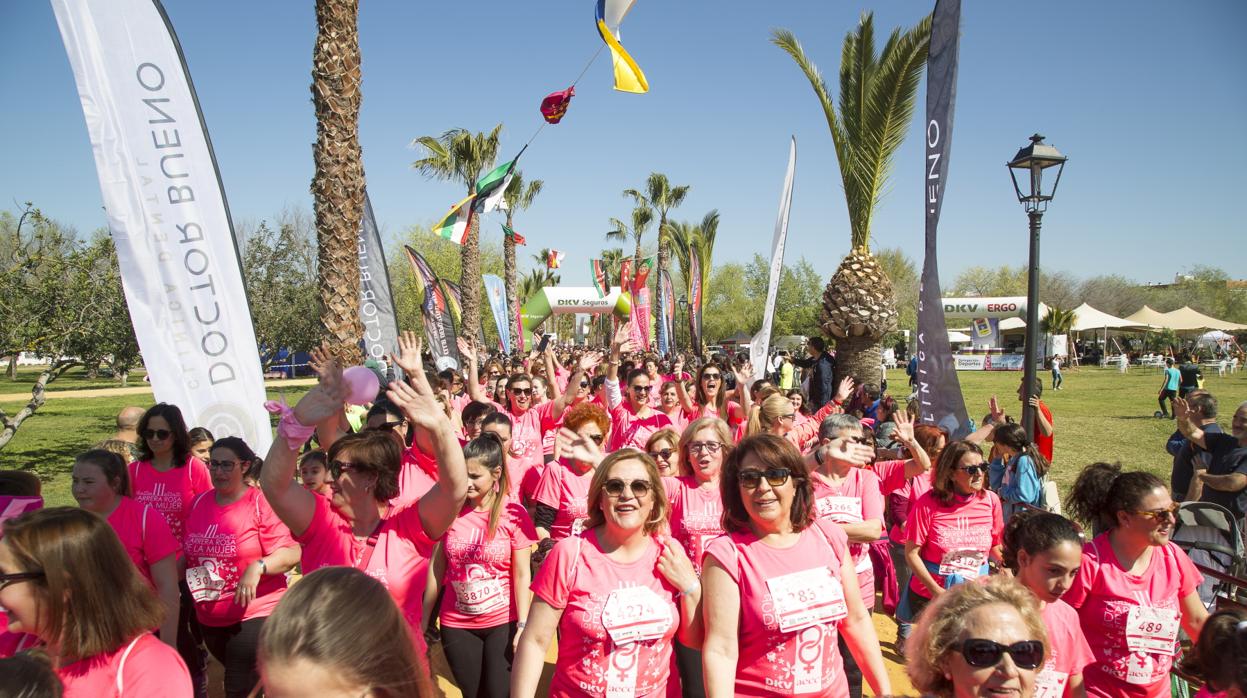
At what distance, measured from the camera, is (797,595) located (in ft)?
9.30

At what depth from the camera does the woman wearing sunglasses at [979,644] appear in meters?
2.15

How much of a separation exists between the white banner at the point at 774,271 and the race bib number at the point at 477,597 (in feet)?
22.3

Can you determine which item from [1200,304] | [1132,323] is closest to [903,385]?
[1132,323]

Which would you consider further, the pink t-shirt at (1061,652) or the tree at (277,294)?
the tree at (277,294)

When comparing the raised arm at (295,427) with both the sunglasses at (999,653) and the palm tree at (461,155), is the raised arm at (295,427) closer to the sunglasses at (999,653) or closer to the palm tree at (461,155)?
the sunglasses at (999,653)

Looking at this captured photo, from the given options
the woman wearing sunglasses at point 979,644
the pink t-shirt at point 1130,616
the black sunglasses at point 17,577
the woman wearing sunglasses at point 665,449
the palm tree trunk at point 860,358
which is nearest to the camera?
the woman wearing sunglasses at point 979,644

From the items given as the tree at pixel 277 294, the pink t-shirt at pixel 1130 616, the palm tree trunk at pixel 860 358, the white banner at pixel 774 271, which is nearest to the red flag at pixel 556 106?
the white banner at pixel 774 271

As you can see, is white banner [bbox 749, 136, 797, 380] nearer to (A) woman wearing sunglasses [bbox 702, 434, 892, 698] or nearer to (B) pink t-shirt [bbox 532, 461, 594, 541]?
(B) pink t-shirt [bbox 532, 461, 594, 541]

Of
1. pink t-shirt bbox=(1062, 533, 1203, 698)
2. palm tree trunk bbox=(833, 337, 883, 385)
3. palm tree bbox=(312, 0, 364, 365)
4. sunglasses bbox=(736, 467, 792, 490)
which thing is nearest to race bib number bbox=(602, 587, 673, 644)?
sunglasses bbox=(736, 467, 792, 490)

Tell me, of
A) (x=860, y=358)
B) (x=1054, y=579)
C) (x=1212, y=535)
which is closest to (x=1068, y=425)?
(x=860, y=358)

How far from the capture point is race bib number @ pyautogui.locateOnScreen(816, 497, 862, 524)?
14.3 ft

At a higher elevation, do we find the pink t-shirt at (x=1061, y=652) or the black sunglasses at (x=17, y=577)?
the black sunglasses at (x=17, y=577)

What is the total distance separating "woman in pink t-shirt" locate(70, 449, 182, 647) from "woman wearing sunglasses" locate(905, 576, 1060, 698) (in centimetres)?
337

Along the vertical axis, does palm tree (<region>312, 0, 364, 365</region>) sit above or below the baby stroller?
above
